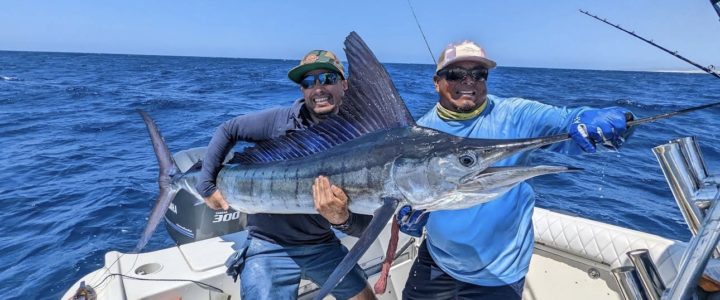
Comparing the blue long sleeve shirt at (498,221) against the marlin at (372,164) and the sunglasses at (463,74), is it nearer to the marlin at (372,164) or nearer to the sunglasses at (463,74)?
the sunglasses at (463,74)

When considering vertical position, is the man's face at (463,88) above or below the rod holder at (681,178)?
above

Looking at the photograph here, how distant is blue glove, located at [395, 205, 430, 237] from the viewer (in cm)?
Answer: 191

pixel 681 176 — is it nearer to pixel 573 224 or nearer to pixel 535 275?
pixel 573 224

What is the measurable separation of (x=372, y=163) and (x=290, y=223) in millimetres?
923

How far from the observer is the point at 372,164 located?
5.88ft

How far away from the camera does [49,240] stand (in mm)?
5164

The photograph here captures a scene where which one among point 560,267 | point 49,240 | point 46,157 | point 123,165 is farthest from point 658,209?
point 46,157

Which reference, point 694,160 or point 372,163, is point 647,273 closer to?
point 694,160

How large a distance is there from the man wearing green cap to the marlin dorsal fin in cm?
40

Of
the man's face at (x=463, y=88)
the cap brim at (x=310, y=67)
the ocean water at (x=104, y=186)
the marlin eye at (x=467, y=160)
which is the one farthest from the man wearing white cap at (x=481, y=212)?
the cap brim at (x=310, y=67)

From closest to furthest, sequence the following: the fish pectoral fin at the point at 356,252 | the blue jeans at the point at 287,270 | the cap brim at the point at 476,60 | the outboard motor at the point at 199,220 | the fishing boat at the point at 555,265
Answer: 1. the fish pectoral fin at the point at 356,252
2. the fishing boat at the point at 555,265
3. the cap brim at the point at 476,60
4. the blue jeans at the point at 287,270
5. the outboard motor at the point at 199,220

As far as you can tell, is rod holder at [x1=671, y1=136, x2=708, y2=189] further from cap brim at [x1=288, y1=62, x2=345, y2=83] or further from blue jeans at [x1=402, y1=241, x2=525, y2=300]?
cap brim at [x1=288, y1=62, x2=345, y2=83]

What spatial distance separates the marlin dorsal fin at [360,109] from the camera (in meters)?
1.84

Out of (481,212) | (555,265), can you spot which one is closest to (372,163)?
(481,212)
